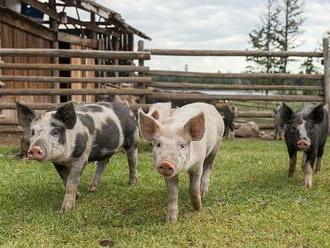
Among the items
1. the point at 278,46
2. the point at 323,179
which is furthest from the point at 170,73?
the point at 278,46

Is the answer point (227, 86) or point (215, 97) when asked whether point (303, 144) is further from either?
point (227, 86)

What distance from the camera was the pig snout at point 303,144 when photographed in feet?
20.5

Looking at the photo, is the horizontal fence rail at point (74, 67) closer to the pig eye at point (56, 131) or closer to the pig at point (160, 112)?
the pig at point (160, 112)

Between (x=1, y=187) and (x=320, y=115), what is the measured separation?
395 cm

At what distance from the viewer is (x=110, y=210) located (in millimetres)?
5262

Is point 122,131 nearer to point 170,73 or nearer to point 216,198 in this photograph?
point 216,198

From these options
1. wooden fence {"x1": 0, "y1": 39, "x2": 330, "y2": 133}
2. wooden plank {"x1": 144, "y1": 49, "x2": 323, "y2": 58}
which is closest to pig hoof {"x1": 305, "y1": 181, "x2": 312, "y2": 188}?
wooden fence {"x1": 0, "y1": 39, "x2": 330, "y2": 133}

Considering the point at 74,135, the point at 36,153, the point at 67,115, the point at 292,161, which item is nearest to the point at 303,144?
the point at 292,161

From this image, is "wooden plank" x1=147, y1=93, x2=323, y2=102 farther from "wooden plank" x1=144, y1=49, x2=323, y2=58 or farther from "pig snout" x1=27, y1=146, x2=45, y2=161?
"pig snout" x1=27, y1=146, x2=45, y2=161

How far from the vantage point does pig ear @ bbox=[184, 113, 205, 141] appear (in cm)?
448

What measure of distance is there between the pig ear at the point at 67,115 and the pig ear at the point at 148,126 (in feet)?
2.88

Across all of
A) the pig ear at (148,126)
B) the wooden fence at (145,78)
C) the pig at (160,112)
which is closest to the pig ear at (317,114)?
the pig at (160,112)

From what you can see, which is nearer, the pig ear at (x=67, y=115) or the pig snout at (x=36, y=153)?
the pig snout at (x=36, y=153)

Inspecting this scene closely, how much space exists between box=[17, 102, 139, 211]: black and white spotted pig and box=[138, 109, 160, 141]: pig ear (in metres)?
0.88
